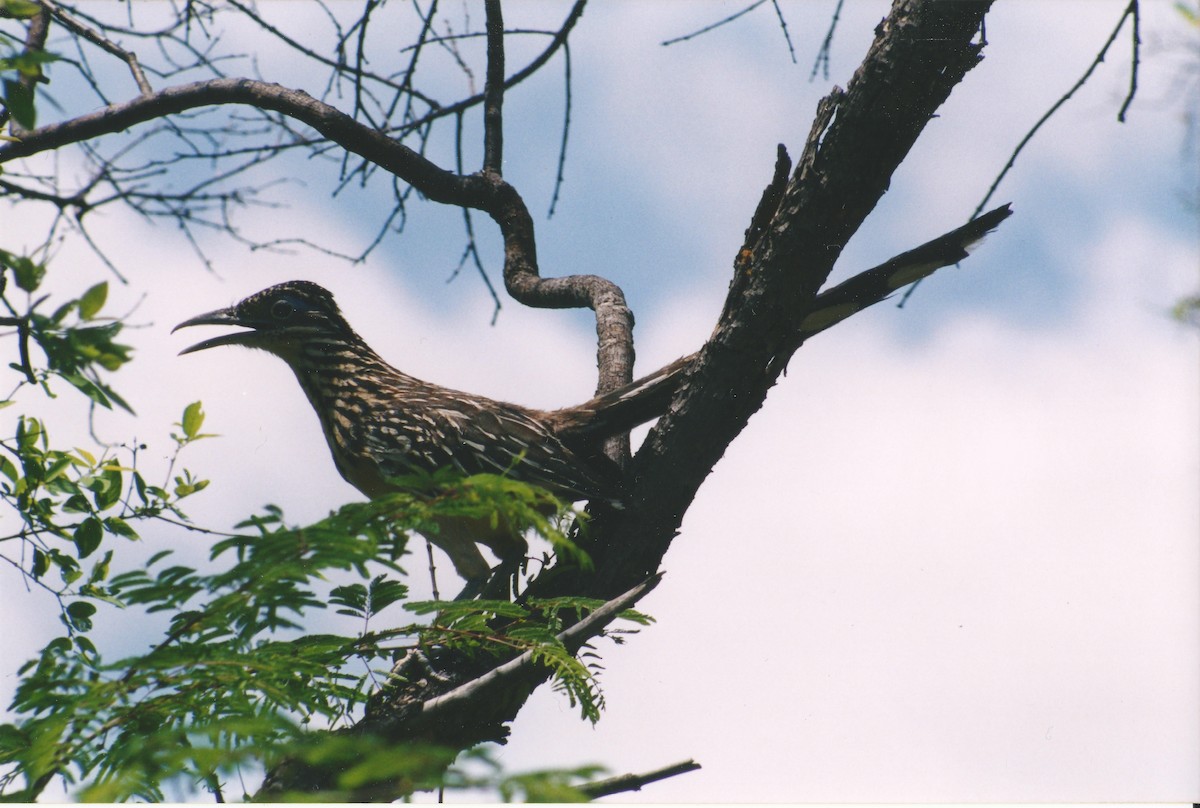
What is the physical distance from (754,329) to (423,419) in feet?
5.73

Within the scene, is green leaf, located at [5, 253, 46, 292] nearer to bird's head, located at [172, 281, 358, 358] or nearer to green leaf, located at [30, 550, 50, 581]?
green leaf, located at [30, 550, 50, 581]

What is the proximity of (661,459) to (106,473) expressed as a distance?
1750 mm

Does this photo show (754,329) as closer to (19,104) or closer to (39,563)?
(19,104)

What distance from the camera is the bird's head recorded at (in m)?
4.82

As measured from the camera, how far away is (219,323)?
4754 millimetres

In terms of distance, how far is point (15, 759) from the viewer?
205cm

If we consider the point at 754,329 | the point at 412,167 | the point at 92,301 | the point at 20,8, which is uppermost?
the point at 412,167

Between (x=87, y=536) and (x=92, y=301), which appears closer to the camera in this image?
(x=92, y=301)

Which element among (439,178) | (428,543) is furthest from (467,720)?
(439,178)

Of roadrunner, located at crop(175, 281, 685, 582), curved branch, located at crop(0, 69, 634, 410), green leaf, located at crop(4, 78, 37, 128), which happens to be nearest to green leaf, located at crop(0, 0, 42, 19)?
green leaf, located at crop(4, 78, 37, 128)

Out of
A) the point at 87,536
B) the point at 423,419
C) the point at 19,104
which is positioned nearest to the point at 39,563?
the point at 87,536

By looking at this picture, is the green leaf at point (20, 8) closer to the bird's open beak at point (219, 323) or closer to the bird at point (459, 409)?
the bird at point (459, 409)

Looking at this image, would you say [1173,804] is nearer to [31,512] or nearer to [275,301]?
[31,512]

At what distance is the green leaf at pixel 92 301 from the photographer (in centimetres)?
181
